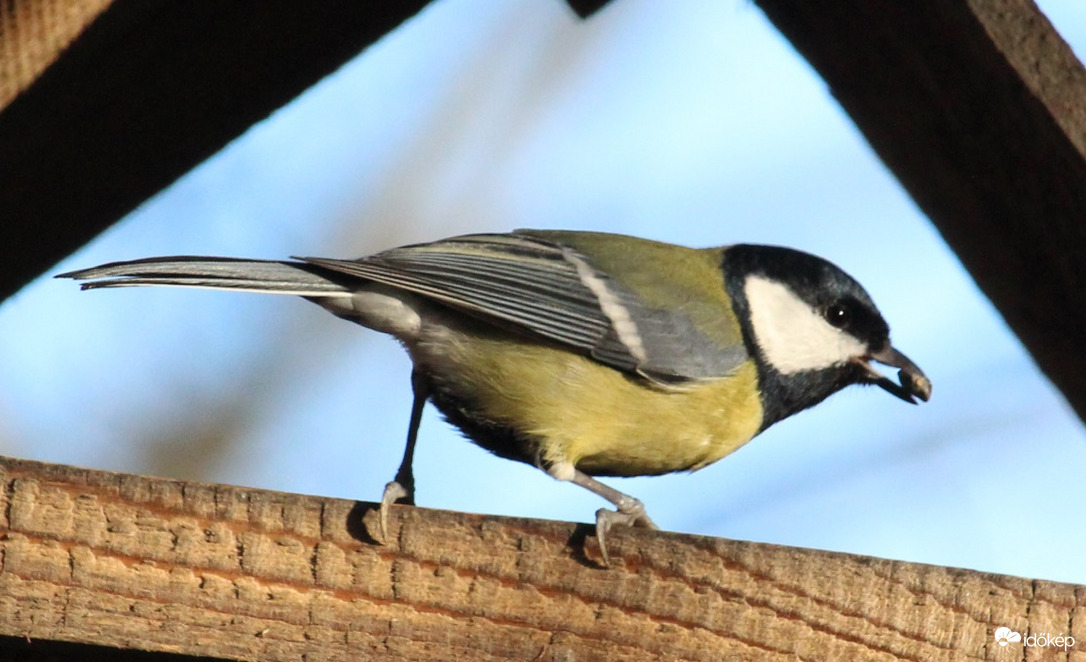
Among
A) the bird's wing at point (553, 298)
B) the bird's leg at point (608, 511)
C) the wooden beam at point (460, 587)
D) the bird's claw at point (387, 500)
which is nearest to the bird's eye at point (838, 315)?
the bird's wing at point (553, 298)

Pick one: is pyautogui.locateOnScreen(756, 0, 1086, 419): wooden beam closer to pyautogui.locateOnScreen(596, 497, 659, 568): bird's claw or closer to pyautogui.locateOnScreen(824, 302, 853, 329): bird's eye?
pyautogui.locateOnScreen(824, 302, 853, 329): bird's eye

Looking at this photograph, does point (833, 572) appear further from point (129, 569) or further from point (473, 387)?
point (473, 387)

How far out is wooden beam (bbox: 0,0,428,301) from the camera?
71.6 inches

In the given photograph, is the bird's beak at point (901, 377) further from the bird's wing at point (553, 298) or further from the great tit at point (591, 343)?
the bird's wing at point (553, 298)

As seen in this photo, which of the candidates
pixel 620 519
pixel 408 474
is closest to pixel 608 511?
pixel 620 519

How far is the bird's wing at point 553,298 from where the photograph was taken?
6.63ft

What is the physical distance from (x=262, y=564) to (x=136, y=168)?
44.3 inches

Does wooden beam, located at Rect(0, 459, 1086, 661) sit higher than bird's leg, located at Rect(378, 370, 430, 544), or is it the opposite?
bird's leg, located at Rect(378, 370, 430, 544)

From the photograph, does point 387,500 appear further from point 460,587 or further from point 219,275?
point 219,275

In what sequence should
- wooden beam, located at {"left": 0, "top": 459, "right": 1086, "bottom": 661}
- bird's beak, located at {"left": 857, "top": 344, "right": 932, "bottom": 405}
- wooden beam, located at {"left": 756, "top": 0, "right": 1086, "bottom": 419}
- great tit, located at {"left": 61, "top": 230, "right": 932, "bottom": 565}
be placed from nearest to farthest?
wooden beam, located at {"left": 0, "top": 459, "right": 1086, "bottom": 661} → wooden beam, located at {"left": 756, "top": 0, "right": 1086, "bottom": 419} → great tit, located at {"left": 61, "top": 230, "right": 932, "bottom": 565} → bird's beak, located at {"left": 857, "top": 344, "right": 932, "bottom": 405}

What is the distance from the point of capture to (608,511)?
1503 mm

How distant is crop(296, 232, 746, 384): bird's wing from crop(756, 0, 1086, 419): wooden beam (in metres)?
0.50

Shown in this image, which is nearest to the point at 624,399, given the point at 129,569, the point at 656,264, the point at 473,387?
the point at 473,387

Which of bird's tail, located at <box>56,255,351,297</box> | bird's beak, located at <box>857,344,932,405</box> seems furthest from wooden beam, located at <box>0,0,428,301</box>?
bird's beak, located at <box>857,344,932,405</box>
